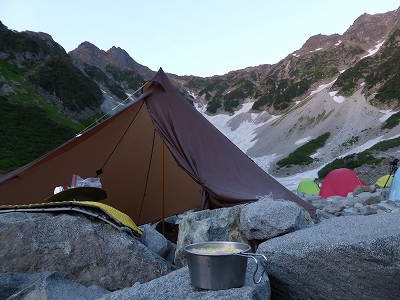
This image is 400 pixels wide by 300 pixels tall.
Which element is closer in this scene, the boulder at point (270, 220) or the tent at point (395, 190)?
the boulder at point (270, 220)

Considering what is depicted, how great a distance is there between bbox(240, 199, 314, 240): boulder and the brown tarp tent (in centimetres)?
179

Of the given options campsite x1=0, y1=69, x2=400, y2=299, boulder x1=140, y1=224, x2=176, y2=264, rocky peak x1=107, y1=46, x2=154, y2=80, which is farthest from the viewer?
rocky peak x1=107, y1=46, x2=154, y2=80

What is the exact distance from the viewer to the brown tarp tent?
6.13 meters

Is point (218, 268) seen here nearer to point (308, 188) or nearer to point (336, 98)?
point (308, 188)

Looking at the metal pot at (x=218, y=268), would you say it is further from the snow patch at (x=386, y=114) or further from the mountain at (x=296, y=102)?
the snow patch at (x=386, y=114)

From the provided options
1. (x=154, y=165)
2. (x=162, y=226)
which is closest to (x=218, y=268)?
(x=162, y=226)

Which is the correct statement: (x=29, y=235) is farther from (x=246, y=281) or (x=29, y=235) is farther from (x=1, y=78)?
(x=1, y=78)

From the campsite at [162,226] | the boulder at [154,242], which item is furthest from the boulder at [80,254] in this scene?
the boulder at [154,242]

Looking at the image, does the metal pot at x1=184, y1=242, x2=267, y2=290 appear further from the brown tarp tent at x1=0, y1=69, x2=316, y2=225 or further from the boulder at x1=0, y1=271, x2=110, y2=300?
the brown tarp tent at x1=0, y1=69, x2=316, y2=225

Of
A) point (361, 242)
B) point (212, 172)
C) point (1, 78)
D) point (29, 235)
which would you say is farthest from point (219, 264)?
point (1, 78)

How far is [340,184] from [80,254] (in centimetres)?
1589

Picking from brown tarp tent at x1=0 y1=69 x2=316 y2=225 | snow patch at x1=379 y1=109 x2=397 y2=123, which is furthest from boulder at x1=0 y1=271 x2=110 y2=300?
snow patch at x1=379 y1=109 x2=397 y2=123

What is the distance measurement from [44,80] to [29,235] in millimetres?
49552

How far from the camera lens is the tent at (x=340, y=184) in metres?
17.8
